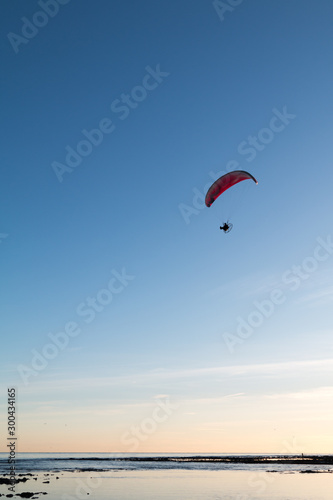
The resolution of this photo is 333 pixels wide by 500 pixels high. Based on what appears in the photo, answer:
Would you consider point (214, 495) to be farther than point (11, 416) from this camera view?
Yes

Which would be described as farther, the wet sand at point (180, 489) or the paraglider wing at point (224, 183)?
the wet sand at point (180, 489)

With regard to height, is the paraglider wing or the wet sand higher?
the paraglider wing

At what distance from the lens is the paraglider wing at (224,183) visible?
33000 millimetres

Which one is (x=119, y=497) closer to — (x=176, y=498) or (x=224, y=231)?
(x=176, y=498)

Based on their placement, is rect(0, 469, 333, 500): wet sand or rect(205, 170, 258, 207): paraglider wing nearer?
rect(205, 170, 258, 207): paraglider wing

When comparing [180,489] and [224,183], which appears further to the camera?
[180,489]

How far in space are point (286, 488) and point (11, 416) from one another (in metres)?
25.4

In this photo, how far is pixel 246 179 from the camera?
1330 inches

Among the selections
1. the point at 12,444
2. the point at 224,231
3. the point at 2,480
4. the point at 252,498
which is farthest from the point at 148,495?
the point at 224,231

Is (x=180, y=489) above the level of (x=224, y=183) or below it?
below

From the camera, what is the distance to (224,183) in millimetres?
33719

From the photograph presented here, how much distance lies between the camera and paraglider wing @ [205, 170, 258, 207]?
33000 millimetres

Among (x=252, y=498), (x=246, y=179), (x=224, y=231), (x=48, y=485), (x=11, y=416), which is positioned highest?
(x=246, y=179)

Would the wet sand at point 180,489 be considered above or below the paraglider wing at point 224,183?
below
